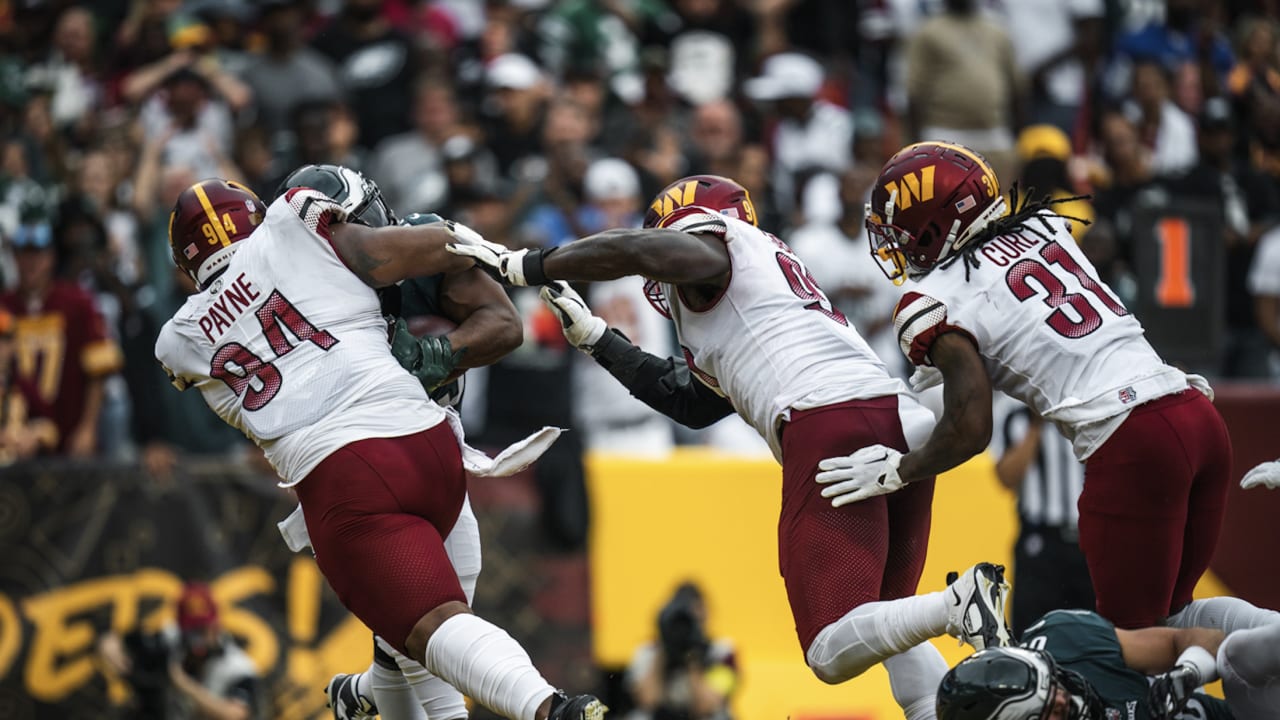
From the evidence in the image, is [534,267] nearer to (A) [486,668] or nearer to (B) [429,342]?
(B) [429,342]

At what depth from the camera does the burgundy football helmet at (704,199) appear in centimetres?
638

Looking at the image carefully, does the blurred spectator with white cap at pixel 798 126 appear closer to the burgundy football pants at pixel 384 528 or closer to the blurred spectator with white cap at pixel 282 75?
the blurred spectator with white cap at pixel 282 75

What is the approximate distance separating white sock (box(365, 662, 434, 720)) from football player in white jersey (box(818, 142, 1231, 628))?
1.84 metres

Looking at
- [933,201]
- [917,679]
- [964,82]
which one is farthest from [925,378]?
[964,82]

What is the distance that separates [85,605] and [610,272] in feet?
19.8

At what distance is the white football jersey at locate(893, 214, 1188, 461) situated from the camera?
6.00 m

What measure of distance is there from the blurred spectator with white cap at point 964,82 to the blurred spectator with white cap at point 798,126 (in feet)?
1.81

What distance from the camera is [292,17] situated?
1343 centimetres

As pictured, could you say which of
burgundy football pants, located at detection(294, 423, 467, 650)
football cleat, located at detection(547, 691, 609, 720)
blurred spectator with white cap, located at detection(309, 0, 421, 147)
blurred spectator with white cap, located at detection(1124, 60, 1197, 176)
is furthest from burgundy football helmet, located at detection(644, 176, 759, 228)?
blurred spectator with white cap, located at detection(1124, 60, 1197, 176)

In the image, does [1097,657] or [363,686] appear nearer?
[1097,657]

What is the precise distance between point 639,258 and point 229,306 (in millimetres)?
1429

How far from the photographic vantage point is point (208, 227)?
6.36 meters

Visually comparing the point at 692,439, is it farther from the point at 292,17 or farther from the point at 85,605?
the point at 292,17

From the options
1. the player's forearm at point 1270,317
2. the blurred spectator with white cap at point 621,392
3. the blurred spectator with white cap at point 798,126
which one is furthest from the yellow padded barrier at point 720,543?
the blurred spectator with white cap at point 798,126
